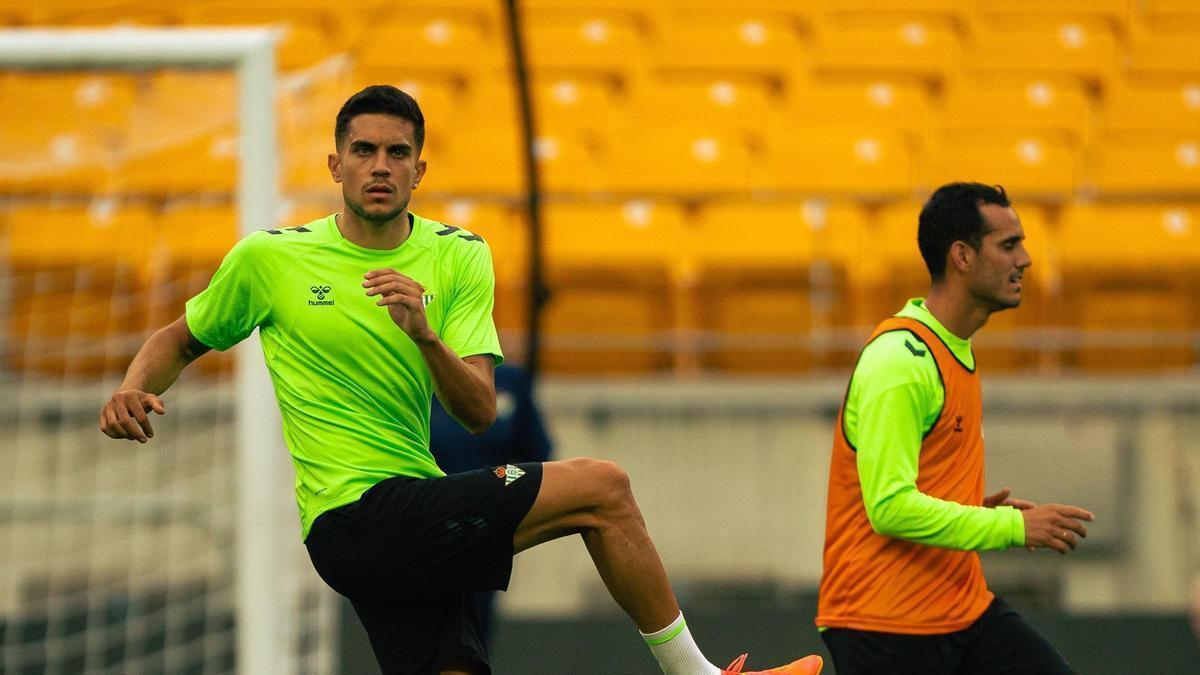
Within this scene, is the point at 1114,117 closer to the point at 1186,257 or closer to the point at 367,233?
the point at 1186,257

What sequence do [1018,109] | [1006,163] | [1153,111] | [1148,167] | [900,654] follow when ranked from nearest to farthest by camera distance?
1. [900,654]
2. [1006,163]
3. [1148,167]
4. [1018,109]
5. [1153,111]

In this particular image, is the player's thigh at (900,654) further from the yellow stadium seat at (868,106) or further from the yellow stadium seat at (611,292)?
the yellow stadium seat at (868,106)

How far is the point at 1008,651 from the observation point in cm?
466

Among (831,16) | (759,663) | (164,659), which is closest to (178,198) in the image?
(164,659)

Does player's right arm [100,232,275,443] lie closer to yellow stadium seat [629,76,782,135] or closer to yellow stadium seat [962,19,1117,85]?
yellow stadium seat [629,76,782,135]

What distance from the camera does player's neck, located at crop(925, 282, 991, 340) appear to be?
472cm

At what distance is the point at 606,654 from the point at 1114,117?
5496 millimetres

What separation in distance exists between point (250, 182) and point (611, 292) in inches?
132

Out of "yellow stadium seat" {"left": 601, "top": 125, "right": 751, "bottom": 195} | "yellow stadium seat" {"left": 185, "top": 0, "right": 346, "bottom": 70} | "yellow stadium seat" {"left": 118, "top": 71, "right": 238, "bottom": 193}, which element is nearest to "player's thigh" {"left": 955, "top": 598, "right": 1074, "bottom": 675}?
"yellow stadium seat" {"left": 118, "top": 71, "right": 238, "bottom": 193}

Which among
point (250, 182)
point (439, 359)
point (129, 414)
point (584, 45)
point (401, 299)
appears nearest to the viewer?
point (401, 299)

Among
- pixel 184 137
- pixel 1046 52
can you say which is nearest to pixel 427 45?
pixel 184 137

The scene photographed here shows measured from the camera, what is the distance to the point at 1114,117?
428 inches

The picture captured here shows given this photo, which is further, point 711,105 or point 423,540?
point 711,105

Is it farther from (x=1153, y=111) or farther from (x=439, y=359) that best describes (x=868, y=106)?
(x=439, y=359)
